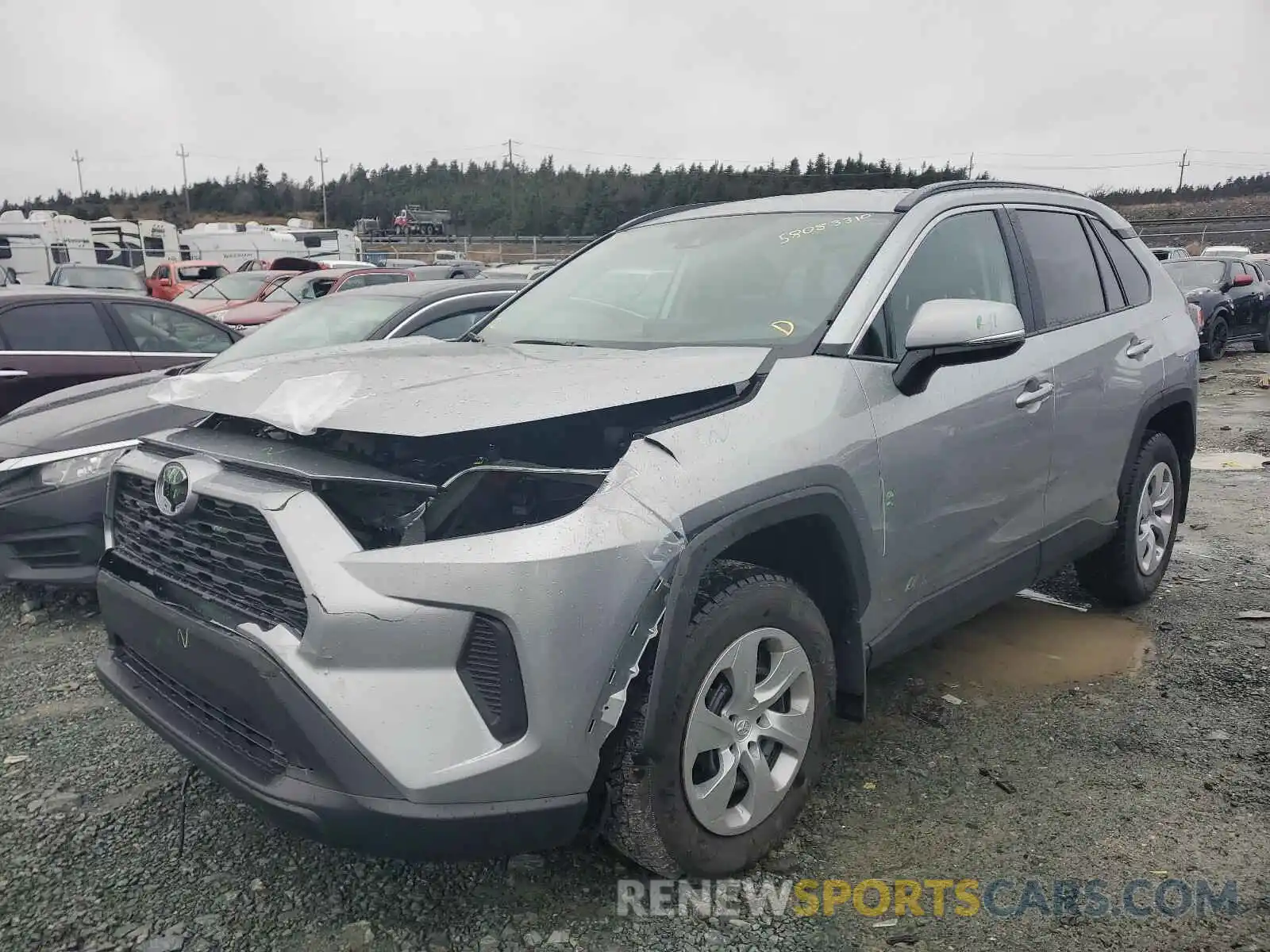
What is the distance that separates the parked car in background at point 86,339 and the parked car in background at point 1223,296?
1389 centimetres

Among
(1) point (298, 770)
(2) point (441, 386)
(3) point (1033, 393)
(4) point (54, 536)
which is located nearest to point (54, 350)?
(4) point (54, 536)

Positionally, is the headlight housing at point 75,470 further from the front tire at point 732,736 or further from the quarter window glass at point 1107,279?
the quarter window glass at point 1107,279

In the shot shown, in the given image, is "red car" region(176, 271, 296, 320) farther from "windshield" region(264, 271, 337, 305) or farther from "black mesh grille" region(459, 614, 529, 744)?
"black mesh grille" region(459, 614, 529, 744)

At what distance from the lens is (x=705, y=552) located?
2115mm

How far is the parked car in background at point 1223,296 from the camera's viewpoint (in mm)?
14531

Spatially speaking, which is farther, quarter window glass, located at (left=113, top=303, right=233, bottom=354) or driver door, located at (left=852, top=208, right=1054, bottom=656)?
quarter window glass, located at (left=113, top=303, right=233, bottom=354)

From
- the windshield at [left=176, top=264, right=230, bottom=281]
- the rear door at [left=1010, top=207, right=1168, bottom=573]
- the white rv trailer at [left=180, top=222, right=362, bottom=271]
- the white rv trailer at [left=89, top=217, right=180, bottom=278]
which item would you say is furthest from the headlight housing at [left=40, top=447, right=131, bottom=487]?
the white rv trailer at [left=89, top=217, right=180, bottom=278]

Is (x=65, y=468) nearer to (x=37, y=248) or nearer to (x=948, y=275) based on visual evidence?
(x=948, y=275)

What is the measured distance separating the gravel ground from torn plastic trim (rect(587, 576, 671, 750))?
58 centimetres

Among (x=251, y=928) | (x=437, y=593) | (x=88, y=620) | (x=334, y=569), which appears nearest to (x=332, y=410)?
(x=334, y=569)

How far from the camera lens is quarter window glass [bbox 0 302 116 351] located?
587 centimetres

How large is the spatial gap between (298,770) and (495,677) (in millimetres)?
484

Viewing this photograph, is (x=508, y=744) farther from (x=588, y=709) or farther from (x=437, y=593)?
(x=437, y=593)

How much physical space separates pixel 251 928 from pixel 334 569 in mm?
983
